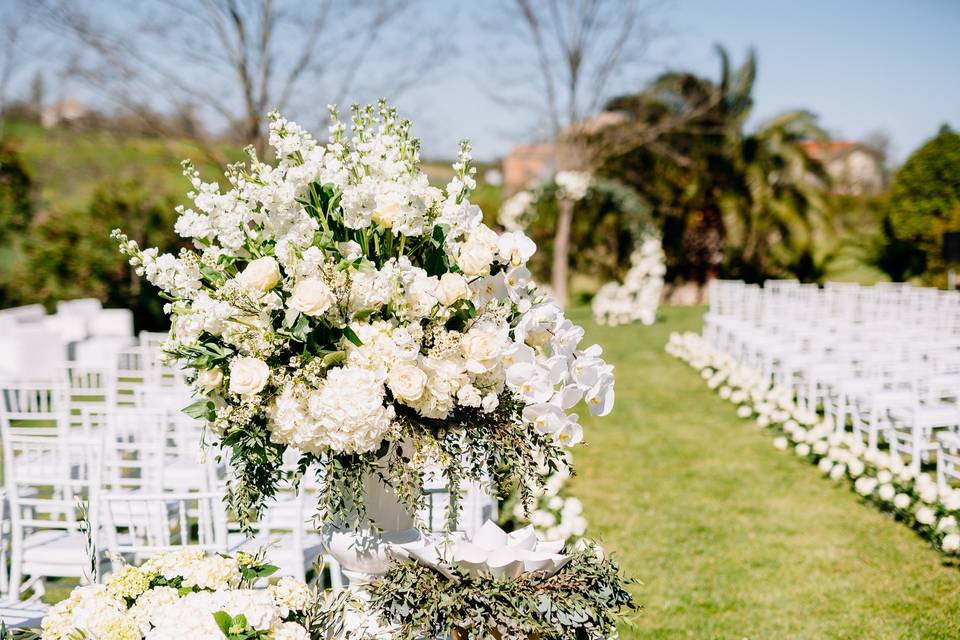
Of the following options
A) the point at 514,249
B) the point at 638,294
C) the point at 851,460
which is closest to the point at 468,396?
the point at 514,249

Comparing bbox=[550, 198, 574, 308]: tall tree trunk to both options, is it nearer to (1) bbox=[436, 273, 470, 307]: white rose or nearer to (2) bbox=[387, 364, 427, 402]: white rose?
(1) bbox=[436, 273, 470, 307]: white rose

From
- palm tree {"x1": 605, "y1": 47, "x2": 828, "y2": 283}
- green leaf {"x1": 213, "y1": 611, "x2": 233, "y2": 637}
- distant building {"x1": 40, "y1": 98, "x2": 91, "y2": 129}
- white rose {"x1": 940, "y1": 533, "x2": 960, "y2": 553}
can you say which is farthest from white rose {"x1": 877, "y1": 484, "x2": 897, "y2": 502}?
palm tree {"x1": 605, "y1": 47, "x2": 828, "y2": 283}

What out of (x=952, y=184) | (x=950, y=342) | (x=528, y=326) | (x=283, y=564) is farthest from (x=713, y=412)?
(x=952, y=184)

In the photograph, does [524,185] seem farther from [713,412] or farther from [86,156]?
[713,412]

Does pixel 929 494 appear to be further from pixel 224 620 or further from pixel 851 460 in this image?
pixel 224 620

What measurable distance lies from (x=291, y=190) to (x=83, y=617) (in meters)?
1.00

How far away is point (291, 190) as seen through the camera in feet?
6.15

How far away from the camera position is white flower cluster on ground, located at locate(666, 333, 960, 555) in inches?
198

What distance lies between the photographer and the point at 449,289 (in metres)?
1.83

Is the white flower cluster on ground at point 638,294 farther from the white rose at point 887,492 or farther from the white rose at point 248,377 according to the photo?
the white rose at point 248,377

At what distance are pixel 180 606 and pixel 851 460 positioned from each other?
5.80 meters

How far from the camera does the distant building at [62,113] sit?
559 inches

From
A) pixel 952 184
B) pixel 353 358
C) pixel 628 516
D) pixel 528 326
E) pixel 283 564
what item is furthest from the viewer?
pixel 952 184

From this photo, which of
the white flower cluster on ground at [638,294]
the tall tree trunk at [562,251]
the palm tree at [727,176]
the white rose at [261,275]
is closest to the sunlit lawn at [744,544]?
the white rose at [261,275]
